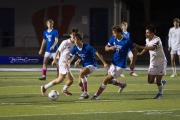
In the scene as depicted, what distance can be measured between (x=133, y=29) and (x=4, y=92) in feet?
111

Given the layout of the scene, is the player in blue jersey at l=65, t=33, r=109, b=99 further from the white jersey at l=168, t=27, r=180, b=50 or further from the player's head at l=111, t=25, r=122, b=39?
the white jersey at l=168, t=27, r=180, b=50

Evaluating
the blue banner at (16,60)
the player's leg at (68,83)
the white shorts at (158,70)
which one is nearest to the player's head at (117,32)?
the white shorts at (158,70)

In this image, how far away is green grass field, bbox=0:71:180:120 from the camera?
13195 millimetres

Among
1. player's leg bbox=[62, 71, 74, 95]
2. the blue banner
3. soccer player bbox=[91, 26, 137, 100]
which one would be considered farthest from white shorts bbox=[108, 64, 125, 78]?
the blue banner

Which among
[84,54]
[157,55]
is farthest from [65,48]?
[157,55]

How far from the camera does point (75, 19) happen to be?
47531 millimetres

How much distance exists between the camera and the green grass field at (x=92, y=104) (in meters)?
13.2

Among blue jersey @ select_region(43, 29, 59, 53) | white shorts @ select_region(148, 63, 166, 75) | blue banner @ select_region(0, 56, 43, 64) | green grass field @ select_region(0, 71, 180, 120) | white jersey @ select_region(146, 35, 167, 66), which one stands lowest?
green grass field @ select_region(0, 71, 180, 120)

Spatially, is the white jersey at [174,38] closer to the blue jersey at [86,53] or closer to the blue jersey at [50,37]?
the blue jersey at [50,37]

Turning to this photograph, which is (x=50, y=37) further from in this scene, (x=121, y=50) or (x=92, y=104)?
(x=92, y=104)

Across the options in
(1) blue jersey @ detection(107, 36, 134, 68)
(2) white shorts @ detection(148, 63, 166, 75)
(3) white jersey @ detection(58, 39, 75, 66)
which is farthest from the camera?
(3) white jersey @ detection(58, 39, 75, 66)

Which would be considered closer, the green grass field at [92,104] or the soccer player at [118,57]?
the green grass field at [92,104]

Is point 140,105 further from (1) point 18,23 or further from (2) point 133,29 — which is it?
(2) point 133,29

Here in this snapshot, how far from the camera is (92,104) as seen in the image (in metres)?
15.4
